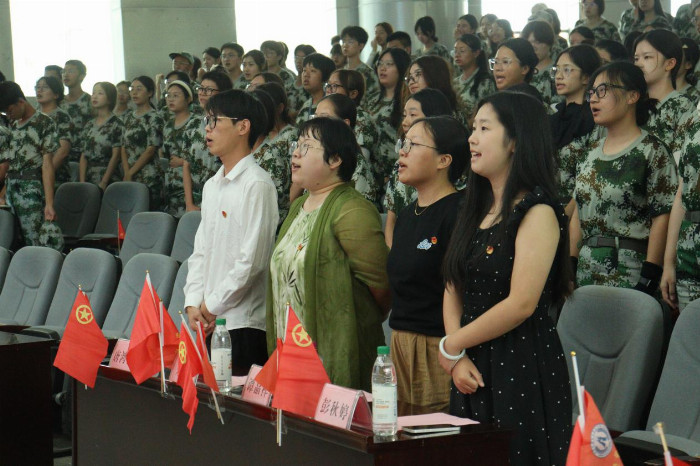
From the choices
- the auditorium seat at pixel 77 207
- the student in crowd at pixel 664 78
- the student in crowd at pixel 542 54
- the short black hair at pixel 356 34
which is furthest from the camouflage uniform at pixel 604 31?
the auditorium seat at pixel 77 207

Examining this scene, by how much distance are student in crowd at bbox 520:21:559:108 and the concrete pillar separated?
16.1ft

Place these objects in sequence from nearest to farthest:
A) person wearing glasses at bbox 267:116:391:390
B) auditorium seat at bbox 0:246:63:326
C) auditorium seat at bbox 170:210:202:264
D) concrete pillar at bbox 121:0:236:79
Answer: person wearing glasses at bbox 267:116:391:390, auditorium seat at bbox 0:246:63:326, auditorium seat at bbox 170:210:202:264, concrete pillar at bbox 121:0:236:79

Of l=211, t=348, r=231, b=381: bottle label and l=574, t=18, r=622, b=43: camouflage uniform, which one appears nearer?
l=211, t=348, r=231, b=381: bottle label

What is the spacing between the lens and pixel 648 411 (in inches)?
112

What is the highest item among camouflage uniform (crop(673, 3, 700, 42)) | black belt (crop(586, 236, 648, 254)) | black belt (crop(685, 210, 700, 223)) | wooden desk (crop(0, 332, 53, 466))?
camouflage uniform (crop(673, 3, 700, 42))

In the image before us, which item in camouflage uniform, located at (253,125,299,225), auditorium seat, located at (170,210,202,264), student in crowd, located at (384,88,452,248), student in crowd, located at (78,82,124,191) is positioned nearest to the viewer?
student in crowd, located at (384,88,452,248)

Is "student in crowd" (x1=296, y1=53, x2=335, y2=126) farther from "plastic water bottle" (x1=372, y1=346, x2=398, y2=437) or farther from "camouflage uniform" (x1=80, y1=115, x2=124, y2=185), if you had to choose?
"plastic water bottle" (x1=372, y1=346, x2=398, y2=437)

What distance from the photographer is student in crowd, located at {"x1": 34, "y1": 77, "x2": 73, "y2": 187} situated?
304 inches

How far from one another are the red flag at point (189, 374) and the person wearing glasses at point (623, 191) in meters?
1.43

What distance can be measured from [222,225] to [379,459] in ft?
4.91

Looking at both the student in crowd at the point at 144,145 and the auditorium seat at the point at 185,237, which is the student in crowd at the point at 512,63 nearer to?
the auditorium seat at the point at 185,237

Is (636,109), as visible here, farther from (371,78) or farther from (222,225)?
(371,78)

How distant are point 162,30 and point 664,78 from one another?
7.24 m

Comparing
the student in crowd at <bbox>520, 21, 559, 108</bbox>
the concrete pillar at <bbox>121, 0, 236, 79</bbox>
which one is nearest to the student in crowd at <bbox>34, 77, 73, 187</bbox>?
the concrete pillar at <bbox>121, 0, 236, 79</bbox>
